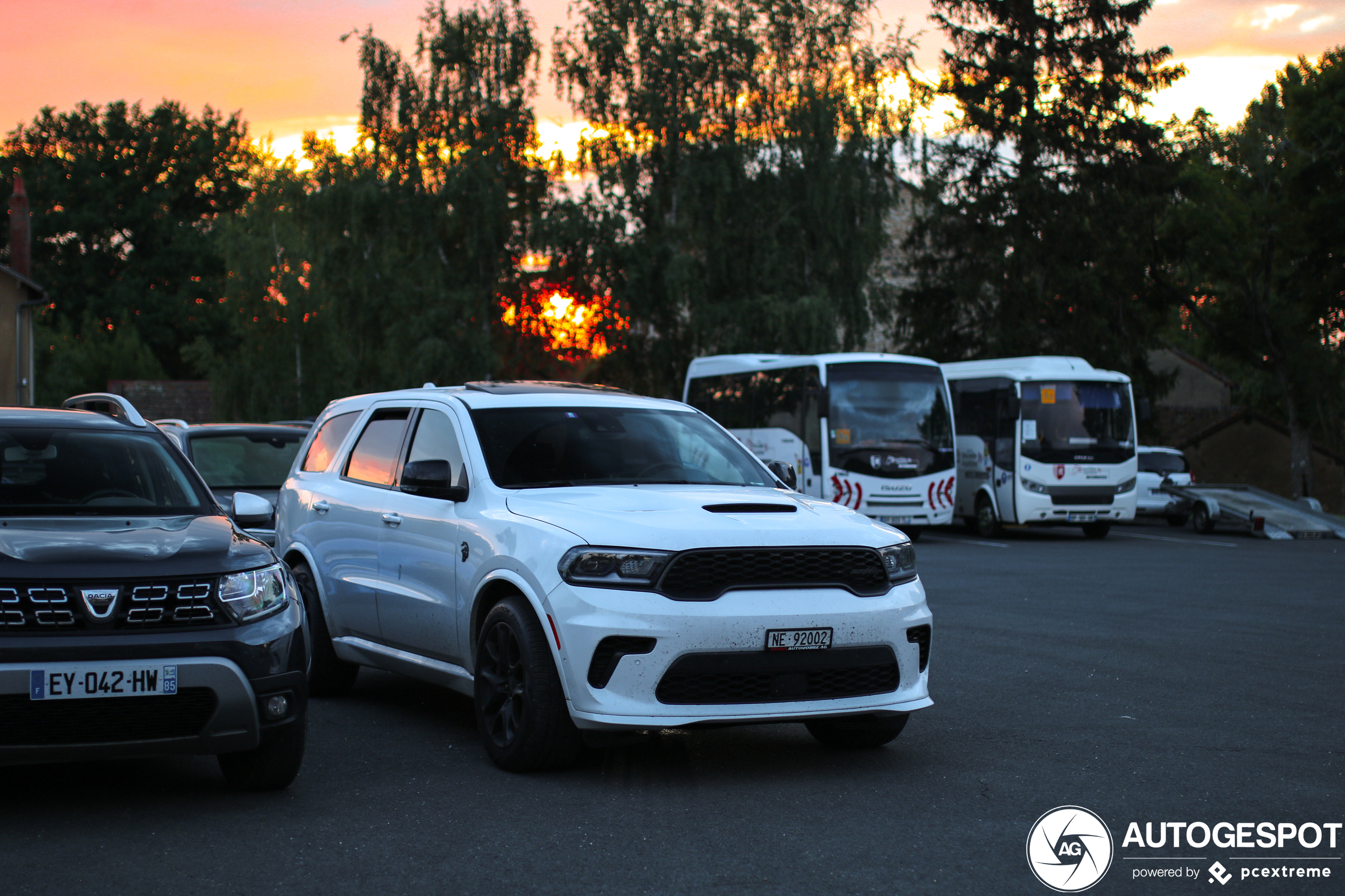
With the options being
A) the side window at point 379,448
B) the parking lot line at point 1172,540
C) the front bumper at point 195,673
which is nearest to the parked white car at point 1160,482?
the parking lot line at point 1172,540

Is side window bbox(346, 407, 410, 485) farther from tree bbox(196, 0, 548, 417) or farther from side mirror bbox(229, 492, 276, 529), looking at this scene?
tree bbox(196, 0, 548, 417)

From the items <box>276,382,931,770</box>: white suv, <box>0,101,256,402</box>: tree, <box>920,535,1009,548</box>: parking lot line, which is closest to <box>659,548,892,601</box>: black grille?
<box>276,382,931,770</box>: white suv

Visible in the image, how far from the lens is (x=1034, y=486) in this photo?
27.5 m

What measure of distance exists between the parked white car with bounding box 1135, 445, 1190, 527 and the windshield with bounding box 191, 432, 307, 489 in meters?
21.0

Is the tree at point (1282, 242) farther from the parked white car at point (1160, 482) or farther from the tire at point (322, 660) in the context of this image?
the tire at point (322, 660)

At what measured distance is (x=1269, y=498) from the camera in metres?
29.8

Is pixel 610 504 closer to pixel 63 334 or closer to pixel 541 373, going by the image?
pixel 541 373

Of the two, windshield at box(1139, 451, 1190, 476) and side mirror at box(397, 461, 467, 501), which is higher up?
side mirror at box(397, 461, 467, 501)

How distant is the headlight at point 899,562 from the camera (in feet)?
22.5

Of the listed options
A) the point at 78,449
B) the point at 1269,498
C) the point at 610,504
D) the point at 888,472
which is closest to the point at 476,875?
the point at 610,504

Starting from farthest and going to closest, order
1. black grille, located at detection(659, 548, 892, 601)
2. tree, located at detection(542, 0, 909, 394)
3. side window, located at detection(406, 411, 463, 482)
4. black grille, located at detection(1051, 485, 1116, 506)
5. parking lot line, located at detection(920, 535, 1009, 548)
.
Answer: tree, located at detection(542, 0, 909, 394) < black grille, located at detection(1051, 485, 1116, 506) < parking lot line, located at detection(920, 535, 1009, 548) < side window, located at detection(406, 411, 463, 482) < black grille, located at detection(659, 548, 892, 601)

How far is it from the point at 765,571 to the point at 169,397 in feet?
189

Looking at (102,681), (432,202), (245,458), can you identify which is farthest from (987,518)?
(102,681)

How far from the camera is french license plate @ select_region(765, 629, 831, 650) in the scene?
6402mm
